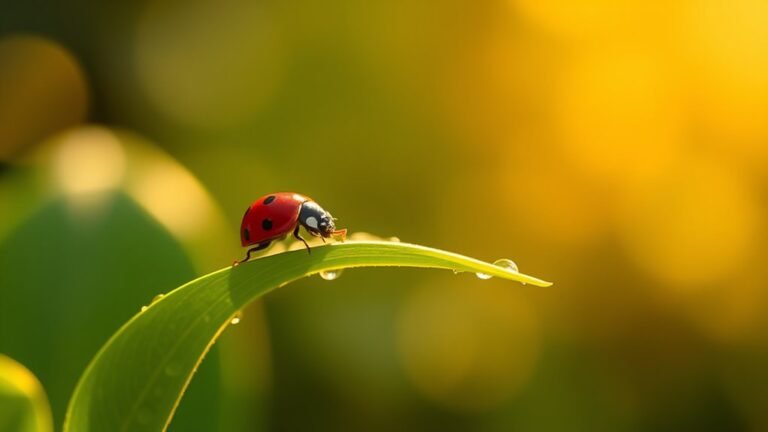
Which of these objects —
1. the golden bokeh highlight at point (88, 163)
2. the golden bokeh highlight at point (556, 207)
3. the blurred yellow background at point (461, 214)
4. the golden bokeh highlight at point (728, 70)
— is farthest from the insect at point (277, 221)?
the golden bokeh highlight at point (728, 70)

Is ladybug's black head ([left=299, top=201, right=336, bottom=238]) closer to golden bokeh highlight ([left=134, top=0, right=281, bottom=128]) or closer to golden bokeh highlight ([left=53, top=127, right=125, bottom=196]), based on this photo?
golden bokeh highlight ([left=53, top=127, right=125, bottom=196])

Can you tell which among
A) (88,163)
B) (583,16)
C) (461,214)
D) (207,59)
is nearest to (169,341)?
(88,163)

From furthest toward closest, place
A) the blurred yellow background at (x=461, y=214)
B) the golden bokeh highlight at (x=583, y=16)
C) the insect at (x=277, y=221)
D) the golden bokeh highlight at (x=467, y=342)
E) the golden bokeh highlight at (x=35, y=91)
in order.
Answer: the golden bokeh highlight at (x=35, y=91), the golden bokeh highlight at (x=583, y=16), the golden bokeh highlight at (x=467, y=342), the blurred yellow background at (x=461, y=214), the insect at (x=277, y=221)

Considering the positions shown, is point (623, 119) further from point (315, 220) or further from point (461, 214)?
point (315, 220)

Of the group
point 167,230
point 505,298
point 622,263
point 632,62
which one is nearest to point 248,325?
point 167,230

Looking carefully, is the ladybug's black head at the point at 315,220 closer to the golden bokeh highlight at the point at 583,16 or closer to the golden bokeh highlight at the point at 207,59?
the golden bokeh highlight at the point at 583,16
